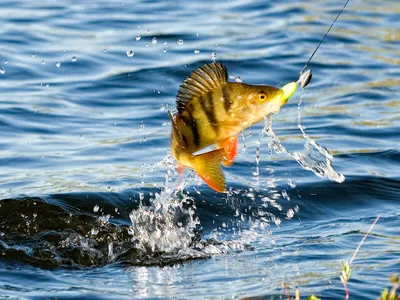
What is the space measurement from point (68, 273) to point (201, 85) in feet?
5.62

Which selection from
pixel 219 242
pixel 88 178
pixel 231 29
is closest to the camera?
pixel 219 242

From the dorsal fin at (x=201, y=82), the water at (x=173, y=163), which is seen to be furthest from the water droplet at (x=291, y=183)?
the dorsal fin at (x=201, y=82)

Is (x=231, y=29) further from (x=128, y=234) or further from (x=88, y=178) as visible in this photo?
(x=128, y=234)

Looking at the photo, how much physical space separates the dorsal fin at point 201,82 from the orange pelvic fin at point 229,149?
0.26m

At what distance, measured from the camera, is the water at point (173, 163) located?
19.9 feet

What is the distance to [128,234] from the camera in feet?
22.5

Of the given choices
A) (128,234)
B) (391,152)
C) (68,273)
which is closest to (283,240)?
(128,234)

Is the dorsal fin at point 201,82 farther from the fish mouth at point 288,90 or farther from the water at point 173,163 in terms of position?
the water at point 173,163

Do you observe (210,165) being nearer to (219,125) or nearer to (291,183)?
(219,125)

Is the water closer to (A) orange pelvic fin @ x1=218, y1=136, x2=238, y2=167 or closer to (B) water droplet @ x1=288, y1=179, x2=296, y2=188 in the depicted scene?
(B) water droplet @ x1=288, y1=179, x2=296, y2=188

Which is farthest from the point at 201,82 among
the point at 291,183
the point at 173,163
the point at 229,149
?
the point at 291,183

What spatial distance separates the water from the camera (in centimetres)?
606

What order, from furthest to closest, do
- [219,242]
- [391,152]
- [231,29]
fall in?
1. [231,29]
2. [391,152]
3. [219,242]

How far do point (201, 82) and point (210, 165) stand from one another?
0.38 metres
